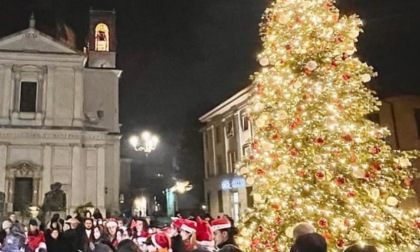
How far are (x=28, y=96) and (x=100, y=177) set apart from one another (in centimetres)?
782

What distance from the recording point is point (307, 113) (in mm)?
6941

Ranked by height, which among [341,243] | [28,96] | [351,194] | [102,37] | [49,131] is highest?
[102,37]

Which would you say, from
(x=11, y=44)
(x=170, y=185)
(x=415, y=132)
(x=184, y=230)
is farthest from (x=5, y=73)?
(x=184, y=230)

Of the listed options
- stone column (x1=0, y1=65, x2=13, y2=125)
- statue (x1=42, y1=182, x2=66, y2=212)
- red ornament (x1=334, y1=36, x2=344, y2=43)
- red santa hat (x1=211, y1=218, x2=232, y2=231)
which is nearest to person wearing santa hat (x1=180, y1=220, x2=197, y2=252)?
red santa hat (x1=211, y1=218, x2=232, y2=231)

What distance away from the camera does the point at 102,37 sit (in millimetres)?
37781

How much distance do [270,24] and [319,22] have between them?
877mm

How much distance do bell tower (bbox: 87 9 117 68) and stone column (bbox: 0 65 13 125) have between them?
716 centimetres

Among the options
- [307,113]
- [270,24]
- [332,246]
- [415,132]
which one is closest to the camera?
[332,246]

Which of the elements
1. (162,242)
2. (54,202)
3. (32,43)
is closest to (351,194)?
(162,242)

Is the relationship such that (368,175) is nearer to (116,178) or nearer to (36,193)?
(36,193)

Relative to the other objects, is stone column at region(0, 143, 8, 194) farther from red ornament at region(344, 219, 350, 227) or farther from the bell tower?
red ornament at region(344, 219, 350, 227)

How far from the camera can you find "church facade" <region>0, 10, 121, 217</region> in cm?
2938

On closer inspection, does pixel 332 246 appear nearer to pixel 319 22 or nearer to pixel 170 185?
pixel 319 22

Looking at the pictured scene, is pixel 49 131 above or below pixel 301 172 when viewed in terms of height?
above
